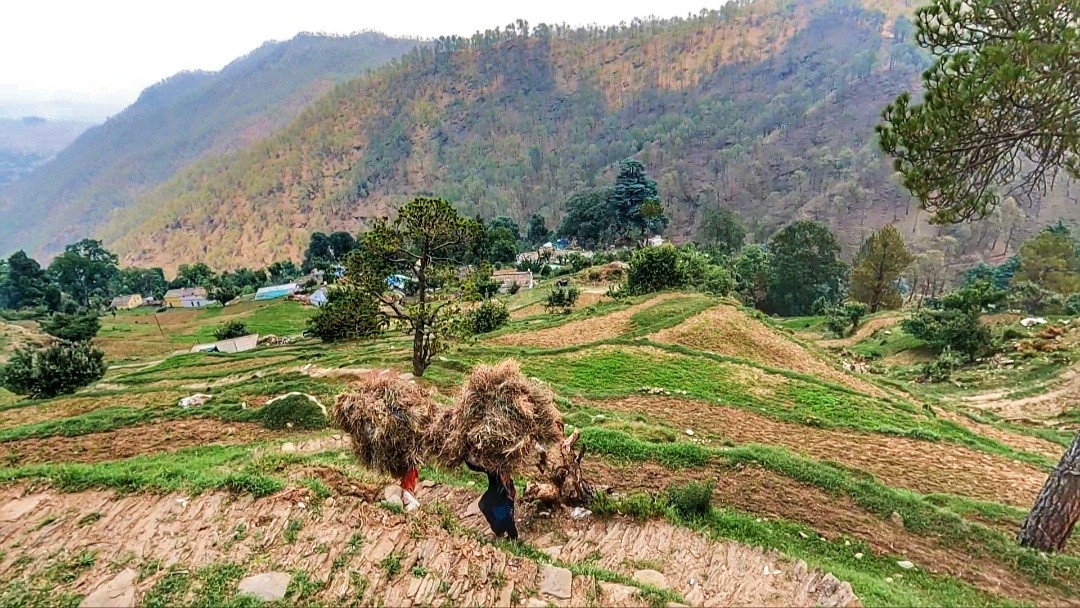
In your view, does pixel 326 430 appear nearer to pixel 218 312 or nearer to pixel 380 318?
pixel 380 318

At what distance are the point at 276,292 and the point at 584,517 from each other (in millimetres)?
84631

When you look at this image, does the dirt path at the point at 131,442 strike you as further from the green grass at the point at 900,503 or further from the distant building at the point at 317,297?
the distant building at the point at 317,297

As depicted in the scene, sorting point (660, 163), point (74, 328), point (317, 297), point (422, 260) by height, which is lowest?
point (317, 297)

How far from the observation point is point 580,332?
24.6 metres

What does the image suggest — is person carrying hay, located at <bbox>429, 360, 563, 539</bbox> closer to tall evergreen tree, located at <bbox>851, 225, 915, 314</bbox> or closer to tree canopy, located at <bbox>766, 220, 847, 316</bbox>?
Result: tall evergreen tree, located at <bbox>851, 225, 915, 314</bbox>

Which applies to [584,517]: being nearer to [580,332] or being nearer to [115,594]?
[115,594]

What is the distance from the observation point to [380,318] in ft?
56.0

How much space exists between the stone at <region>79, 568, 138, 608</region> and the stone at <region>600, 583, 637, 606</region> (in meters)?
5.32

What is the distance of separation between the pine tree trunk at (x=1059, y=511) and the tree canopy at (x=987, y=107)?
4.22 meters

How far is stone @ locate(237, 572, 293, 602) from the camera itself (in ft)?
19.0

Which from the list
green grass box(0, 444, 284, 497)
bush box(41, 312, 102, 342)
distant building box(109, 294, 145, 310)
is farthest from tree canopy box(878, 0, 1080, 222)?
distant building box(109, 294, 145, 310)

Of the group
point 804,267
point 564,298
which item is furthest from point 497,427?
point 804,267

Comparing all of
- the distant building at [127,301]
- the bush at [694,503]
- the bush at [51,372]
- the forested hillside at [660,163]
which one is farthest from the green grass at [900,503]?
the forested hillside at [660,163]

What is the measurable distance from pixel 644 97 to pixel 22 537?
211 m
